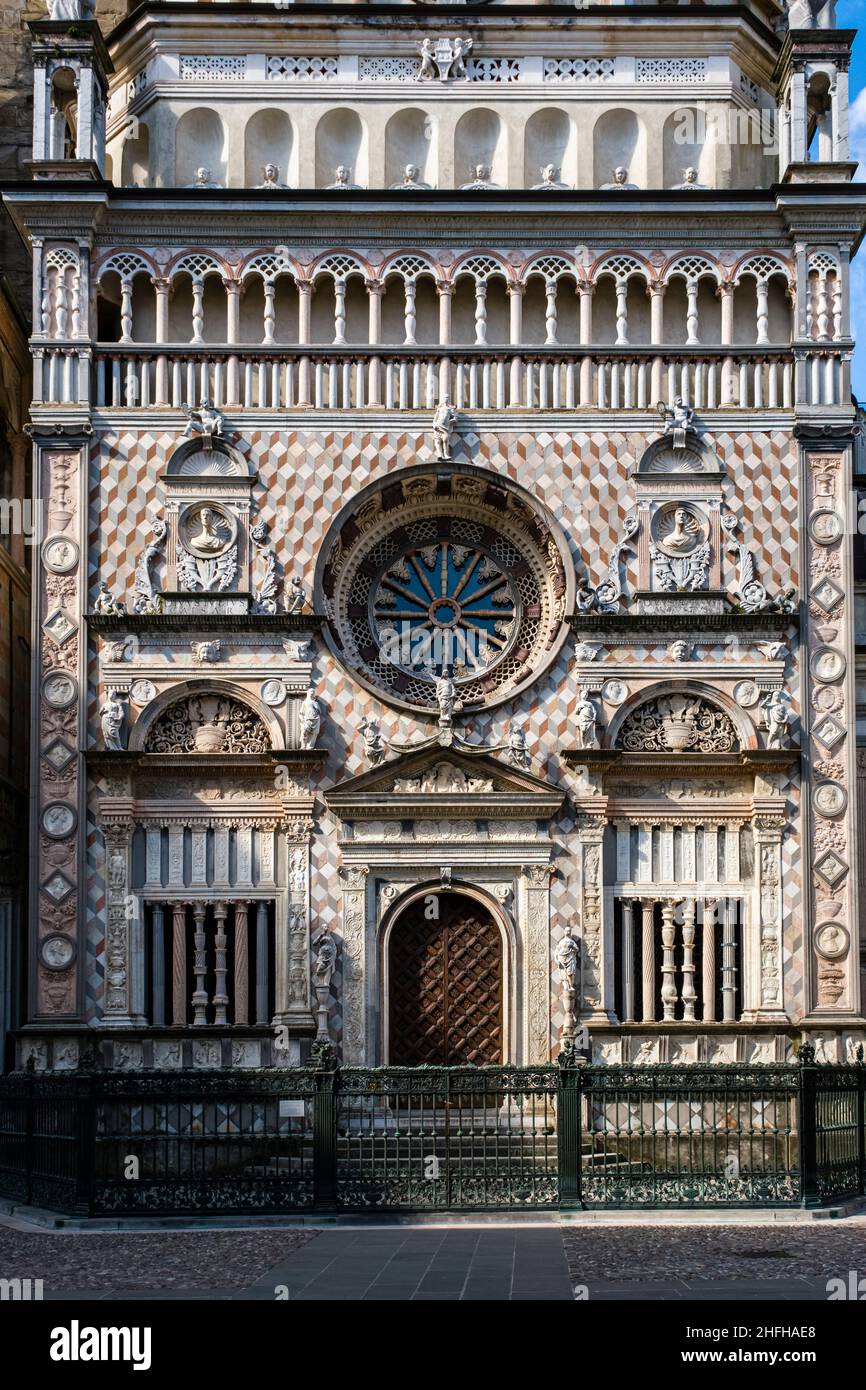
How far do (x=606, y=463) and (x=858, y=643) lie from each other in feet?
15.9

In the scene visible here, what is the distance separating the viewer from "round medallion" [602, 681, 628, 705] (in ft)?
95.9

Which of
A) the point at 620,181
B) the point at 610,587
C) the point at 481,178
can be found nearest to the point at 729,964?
the point at 610,587

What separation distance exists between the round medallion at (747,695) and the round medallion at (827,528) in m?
2.31

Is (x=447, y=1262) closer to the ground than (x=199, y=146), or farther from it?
closer to the ground

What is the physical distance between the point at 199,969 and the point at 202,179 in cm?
1152

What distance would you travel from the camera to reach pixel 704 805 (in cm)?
2920

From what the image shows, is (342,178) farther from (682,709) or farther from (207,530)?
(682,709)

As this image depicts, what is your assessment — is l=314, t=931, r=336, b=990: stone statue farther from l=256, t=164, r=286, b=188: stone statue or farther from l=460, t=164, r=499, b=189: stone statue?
l=460, t=164, r=499, b=189: stone statue

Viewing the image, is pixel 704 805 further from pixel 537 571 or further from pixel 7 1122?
pixel 7 1122

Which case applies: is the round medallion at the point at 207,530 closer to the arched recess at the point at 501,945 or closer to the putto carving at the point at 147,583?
the putto carving at the point at 147,583

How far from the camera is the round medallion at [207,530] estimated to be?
29.4m

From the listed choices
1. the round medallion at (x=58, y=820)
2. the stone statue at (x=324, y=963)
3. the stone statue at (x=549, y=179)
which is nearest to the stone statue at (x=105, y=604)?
the round medallion at (x=58, y=820)

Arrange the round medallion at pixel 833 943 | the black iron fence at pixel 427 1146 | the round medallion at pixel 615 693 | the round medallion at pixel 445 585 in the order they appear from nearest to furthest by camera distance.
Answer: the black iron fence at pixel 427 1146, the round medallion at pixel 833 943, the round medallion at pixel 615 693, the round medallion at pixel 445 585

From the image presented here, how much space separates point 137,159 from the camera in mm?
31344
